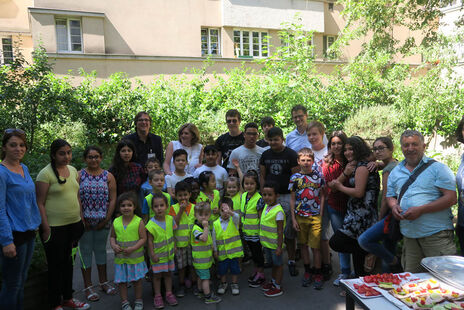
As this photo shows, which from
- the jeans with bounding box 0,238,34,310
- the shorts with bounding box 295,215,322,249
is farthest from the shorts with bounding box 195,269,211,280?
the jeans with bounding box 0,238,34,310

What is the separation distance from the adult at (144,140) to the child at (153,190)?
70 cm

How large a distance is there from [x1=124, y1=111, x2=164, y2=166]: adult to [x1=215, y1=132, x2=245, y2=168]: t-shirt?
956 mm

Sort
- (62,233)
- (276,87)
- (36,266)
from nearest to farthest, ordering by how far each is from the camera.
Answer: (62,233), (36,266), (276,87)

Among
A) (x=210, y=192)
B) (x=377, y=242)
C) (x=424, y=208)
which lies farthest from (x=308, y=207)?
(x=424, y=208)

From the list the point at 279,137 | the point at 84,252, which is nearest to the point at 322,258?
the point at 279,137

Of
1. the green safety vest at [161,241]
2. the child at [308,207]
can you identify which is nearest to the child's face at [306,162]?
the child at [308,207]

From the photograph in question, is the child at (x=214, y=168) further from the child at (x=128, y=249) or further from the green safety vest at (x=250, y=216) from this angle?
the child at (x=128, y=249)

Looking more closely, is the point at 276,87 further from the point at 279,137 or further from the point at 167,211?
the point at 167,211

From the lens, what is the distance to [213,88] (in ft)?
38.3

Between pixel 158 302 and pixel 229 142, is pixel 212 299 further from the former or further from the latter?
pixel 229 142

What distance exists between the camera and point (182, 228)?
4379 mm

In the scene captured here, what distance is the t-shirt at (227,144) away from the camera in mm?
5406

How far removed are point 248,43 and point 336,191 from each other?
14.4 meters

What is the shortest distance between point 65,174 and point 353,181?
3315 mm
